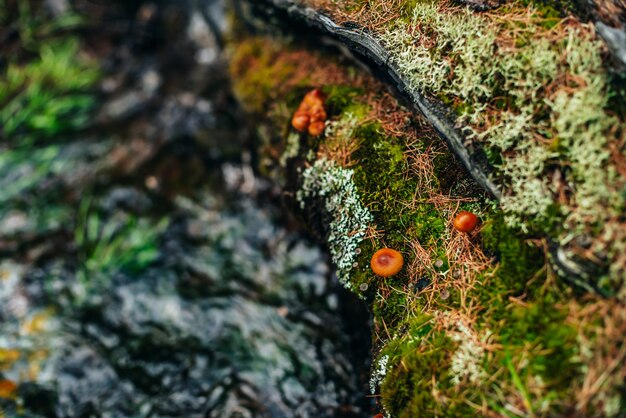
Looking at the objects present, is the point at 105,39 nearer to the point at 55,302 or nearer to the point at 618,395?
the point at 55,302

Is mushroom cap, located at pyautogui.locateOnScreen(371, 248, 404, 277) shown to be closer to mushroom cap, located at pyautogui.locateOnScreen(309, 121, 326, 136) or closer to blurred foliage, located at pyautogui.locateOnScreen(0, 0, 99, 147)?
mushroom cap, located at pyautogui.locateOnScreen(309, 121, 326, 136)

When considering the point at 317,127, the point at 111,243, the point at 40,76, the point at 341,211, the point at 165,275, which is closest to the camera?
the point at 341,211

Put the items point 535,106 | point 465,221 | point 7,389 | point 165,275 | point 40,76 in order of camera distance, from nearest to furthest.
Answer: point 535,106 → point 465,221 → point 7,389 → point 165,275 → point 40,76

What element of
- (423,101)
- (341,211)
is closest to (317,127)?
(341,211)

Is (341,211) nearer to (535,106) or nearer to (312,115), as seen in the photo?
(312,115)

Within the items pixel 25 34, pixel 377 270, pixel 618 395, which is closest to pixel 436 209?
pixel 377 270

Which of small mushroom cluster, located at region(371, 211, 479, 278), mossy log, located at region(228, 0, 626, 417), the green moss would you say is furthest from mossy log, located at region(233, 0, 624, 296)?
small mushroom cluster, located at region(371, 211, 479, 278)
